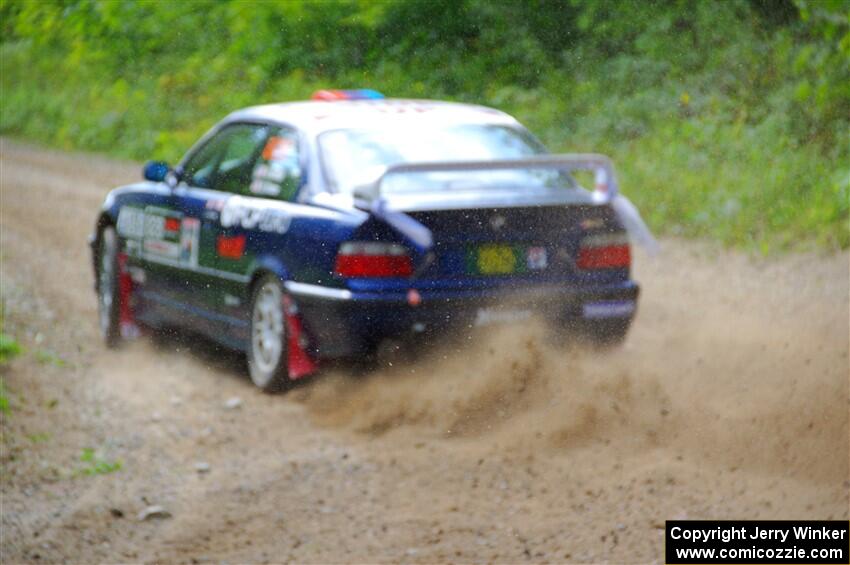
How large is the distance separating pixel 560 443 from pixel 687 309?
4072 mm

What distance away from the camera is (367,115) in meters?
8.28

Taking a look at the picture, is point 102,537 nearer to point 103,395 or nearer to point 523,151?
point 103,395

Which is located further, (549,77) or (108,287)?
(549,77)

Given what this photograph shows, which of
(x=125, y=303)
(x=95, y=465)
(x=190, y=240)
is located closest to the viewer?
(x=95, y=465)

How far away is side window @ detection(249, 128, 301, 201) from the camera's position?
8.05m

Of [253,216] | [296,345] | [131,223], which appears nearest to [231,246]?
[253,216]

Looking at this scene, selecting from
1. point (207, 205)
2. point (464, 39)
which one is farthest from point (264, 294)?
point (464, 39)

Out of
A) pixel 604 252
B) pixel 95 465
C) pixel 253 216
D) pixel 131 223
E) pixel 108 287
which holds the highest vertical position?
pixel 253 216

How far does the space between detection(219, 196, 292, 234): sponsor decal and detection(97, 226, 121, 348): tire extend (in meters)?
1.52

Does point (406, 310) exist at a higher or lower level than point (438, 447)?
higher

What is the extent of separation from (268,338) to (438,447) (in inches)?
60.2

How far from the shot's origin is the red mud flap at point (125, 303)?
9.54m

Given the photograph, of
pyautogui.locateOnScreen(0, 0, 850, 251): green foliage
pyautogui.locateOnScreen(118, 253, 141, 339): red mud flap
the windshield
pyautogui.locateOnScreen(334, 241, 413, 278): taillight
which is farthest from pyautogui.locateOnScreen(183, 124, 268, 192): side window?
pyautogui.locateOnScreen(0, 0, 850, 251): green foliage

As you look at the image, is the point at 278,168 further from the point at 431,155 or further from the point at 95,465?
the point at 95,465
